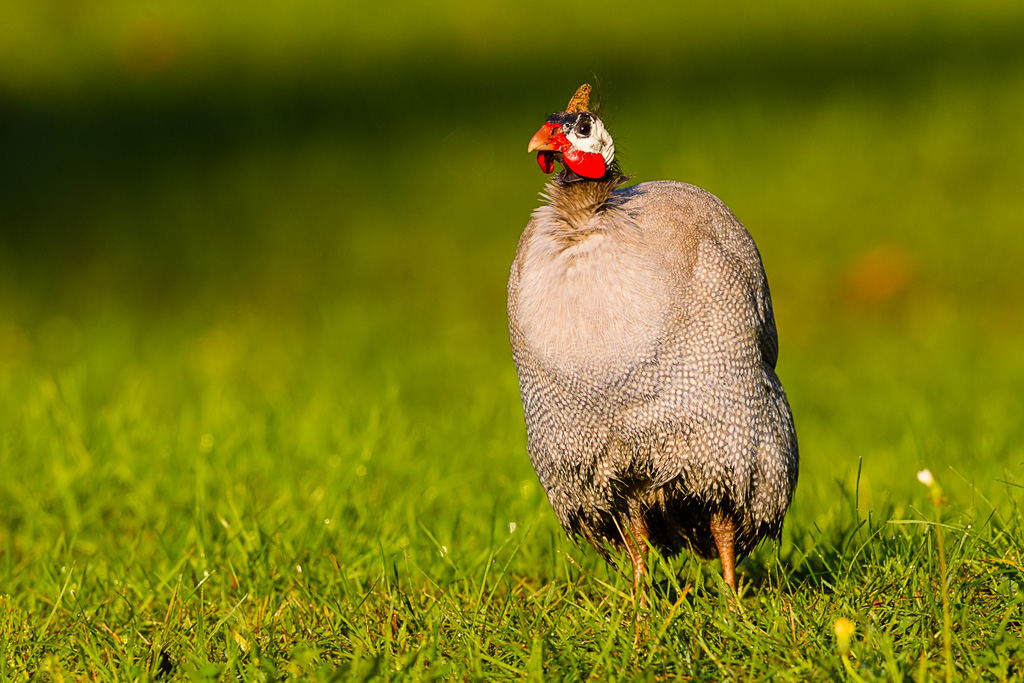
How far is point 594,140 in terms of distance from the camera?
9.51ft

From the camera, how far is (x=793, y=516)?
12.8 ft

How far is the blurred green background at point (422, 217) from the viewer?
4809mm

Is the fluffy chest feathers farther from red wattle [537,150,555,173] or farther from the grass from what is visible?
the grass

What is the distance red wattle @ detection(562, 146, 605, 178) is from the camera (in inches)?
114

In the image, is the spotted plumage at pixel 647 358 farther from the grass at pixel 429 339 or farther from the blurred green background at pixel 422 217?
the blurred green background at pixel 422 217

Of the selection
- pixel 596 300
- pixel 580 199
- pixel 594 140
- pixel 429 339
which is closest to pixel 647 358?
pixel 596 300

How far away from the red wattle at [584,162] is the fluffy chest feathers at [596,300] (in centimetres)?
10

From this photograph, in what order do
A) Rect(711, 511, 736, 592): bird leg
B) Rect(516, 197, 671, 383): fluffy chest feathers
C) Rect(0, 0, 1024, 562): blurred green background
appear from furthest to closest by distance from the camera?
Rect(0, 0, 1024, 562): blurred green background
Rect(711, 511, 736, 592): bird leg
Rect(516, 197, 671, 383): fluffy chest feathers

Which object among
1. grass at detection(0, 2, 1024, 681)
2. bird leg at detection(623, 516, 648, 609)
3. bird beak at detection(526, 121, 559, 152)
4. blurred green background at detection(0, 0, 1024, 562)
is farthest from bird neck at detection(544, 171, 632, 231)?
blurred green background at detection(0, 0, 1024, 562)

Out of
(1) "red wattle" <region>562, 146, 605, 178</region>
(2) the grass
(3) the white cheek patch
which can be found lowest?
(2) the grass

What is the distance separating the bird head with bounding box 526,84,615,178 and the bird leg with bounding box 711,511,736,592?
0.91m

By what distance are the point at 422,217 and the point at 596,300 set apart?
18.7 ft

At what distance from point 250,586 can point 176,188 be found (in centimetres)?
596

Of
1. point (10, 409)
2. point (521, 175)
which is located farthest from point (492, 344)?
point (10, 409)
